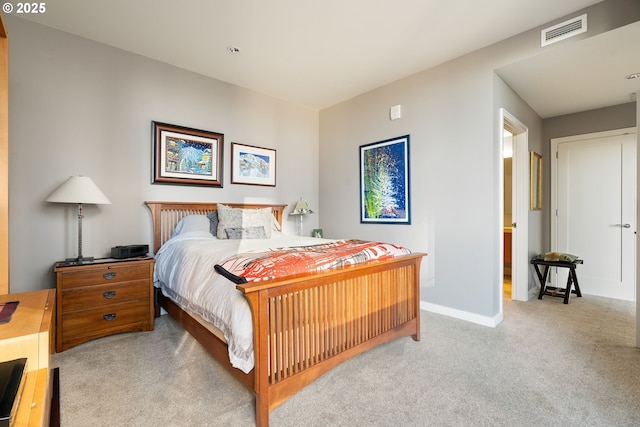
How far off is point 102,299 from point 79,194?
886 millimetres

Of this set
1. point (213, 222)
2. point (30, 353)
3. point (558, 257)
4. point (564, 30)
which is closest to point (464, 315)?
point (558, 257)

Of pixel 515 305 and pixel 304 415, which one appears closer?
pixel 304 415

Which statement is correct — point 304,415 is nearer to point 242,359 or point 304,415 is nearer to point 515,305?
point 242,359

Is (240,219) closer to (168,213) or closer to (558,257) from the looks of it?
(168,213)

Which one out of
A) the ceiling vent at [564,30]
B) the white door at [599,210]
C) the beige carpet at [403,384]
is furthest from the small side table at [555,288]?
the ceiling vent at [564,30]

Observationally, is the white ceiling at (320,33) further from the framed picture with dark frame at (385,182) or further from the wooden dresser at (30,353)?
the wooden dresser at (30,353)

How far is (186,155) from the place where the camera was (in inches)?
130

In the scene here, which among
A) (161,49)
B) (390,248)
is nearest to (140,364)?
(390,248)

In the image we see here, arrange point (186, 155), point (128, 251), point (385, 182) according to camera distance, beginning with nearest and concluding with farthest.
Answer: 1. point (128, 251)
2. point (186, 155)
3. point (385, 182)

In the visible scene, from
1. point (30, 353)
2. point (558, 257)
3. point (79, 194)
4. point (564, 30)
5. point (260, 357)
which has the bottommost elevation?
point (260, 357)

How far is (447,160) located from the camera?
3131mm

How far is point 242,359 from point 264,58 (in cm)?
291

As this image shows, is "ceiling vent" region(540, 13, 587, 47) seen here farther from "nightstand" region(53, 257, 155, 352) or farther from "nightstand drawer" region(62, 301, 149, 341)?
"nightstand drawer" region(62, 301, 149, 341)

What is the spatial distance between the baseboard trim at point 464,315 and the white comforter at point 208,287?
6.37 ft
